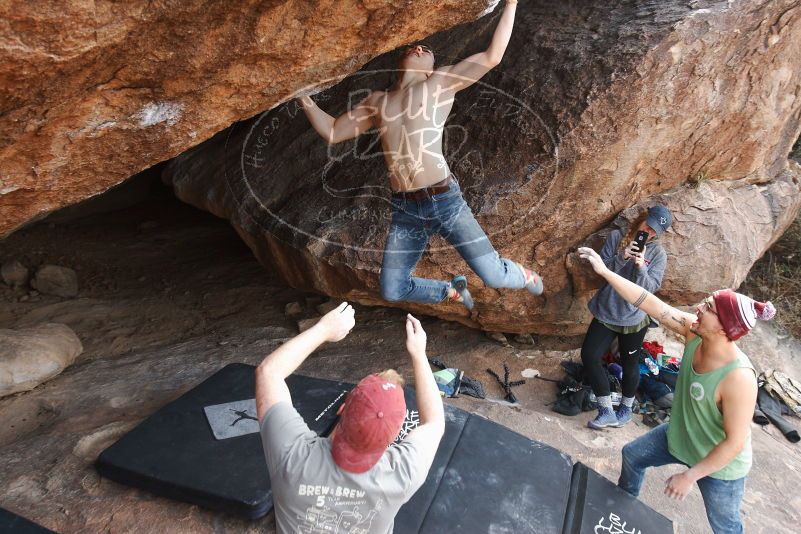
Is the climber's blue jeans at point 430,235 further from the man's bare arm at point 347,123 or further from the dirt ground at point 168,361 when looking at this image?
the dirt ground at point 168,361

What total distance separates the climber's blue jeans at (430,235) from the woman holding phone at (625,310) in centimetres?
65

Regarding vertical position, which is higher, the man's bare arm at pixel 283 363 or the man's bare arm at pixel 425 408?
the man's bare arm at pixel 283 363

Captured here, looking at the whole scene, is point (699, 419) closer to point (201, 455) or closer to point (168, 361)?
point (201, 455)

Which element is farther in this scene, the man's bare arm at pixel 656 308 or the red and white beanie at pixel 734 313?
the man's bare arm at pixel 656 308

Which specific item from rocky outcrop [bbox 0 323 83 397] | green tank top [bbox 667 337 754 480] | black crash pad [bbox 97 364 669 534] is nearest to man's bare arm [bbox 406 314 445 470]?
black crash pad [bbox 97 364 669 534]

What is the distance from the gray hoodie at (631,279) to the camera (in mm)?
3607

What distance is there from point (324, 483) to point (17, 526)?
145 cm

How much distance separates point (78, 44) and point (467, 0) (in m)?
1.67

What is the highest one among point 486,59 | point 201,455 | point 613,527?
point 486,59

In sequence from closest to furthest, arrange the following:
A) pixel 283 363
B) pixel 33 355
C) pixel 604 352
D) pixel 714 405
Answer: pixel 283 363, pixel 714 405, pixel 604 352, pixel 33 355

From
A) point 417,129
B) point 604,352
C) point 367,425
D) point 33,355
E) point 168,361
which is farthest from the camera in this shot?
point 168,361

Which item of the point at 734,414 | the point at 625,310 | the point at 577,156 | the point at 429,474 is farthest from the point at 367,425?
the point at 577,156

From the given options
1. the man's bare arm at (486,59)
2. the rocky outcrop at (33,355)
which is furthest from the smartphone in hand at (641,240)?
the rocky outcrop at (33,355)

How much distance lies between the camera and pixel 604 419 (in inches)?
155
